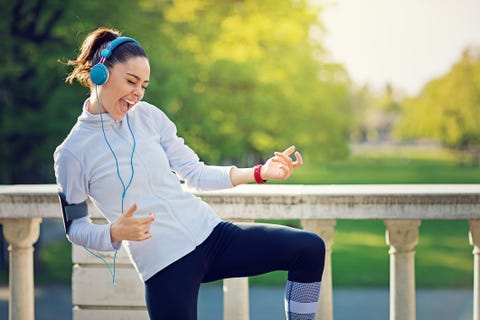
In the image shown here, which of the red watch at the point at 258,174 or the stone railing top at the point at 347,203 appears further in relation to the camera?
the stone railing top at the point at 347,203

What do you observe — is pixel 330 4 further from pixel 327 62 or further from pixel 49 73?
pixel 49 73

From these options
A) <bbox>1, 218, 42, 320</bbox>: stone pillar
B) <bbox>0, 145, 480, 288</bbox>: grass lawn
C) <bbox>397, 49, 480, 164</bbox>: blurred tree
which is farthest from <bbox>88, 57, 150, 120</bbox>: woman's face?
<bbox>397, 49, 480, 164</bbox>: blurred tree

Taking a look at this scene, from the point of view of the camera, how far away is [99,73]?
105 inches

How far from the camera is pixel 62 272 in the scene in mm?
15062

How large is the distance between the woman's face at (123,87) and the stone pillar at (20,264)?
54.1 inches

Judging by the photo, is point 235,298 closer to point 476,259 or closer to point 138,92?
point 476,259

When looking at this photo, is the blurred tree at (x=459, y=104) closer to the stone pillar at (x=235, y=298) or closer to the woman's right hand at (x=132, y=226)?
the stone pillar at (x=235, y=298)

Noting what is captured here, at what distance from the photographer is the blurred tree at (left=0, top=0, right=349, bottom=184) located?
12242 mm

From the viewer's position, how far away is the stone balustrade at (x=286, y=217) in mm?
3582

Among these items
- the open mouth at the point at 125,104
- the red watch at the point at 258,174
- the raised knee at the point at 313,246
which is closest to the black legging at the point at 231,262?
the raised knee at the point at 313,246

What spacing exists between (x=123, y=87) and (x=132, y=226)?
53 centimetres

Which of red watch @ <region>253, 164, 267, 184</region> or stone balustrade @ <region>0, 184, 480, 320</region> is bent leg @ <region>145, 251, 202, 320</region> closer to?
red watch @ <region>253, 164, 267, 184</region>

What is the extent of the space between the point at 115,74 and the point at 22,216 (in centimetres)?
147

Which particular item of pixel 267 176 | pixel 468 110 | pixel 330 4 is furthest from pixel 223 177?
pixel 468 110
